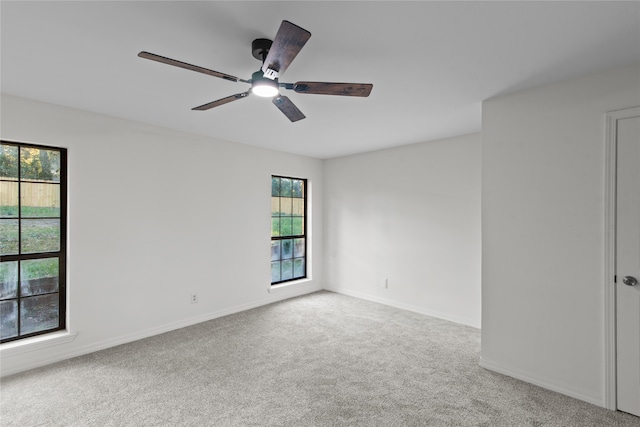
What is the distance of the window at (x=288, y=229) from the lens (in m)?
4.93

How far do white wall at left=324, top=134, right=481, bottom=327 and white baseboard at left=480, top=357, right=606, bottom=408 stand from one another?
1.14m

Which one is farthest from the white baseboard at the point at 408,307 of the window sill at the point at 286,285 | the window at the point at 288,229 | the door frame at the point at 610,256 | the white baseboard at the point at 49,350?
the white baseboard at the point at 49,350

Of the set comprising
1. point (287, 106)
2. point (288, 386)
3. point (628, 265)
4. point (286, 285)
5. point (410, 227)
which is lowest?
point (288, 386)

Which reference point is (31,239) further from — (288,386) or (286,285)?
(286,285)

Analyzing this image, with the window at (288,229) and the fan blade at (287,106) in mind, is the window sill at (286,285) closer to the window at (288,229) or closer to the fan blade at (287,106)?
the window at (288,229)

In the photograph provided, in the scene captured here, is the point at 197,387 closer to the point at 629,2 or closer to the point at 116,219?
the point at 116,219

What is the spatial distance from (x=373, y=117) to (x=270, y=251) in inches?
99.4

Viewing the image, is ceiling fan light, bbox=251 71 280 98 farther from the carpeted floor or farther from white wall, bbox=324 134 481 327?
white wall, bbox=324 134 481 327

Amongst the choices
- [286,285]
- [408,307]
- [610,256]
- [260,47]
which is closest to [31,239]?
[260,47]

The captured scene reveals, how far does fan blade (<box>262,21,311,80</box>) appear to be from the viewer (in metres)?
1.38

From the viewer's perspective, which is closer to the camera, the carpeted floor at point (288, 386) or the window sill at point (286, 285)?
the carpeted floor at point (288, 386)

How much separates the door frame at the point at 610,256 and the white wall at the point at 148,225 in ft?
12.2

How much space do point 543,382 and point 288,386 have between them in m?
1.99

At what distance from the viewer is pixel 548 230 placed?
2430 mm
